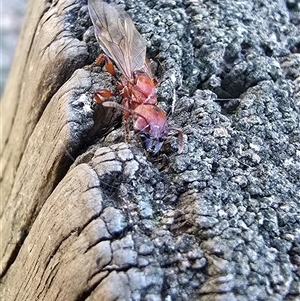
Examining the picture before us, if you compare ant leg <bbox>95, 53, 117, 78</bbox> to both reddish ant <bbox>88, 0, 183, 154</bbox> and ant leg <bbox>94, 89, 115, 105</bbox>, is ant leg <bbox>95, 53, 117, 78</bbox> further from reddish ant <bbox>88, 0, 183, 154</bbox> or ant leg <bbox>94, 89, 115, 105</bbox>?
ant leg <bbox>94, 89, 115, 105</bbox>

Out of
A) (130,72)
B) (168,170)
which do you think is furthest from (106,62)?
(168,170)

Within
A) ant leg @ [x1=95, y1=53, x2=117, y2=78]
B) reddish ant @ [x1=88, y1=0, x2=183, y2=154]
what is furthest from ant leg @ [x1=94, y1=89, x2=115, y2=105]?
ant leg @ [x1=95, y1=53, x2=117, y2=78]

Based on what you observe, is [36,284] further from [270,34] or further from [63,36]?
[270,34]

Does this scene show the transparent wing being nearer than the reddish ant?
No

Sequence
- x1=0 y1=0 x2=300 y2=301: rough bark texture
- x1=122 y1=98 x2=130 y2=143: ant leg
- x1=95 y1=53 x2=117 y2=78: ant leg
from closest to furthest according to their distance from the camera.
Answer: x1=0 y1=0 x2=300 y2=301: rough bark texture
x1=122 y1=98 x2=130 y2=143: ant leg
x1=95 y1=53 x2=117 y2=78: ant leg

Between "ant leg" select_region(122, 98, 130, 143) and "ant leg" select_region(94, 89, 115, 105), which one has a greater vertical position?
"ant leg" select_region(94, 89, 115, 105)

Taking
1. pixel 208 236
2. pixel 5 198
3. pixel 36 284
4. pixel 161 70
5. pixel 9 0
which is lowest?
pixel 9 0

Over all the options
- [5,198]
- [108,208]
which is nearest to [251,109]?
[108,208]
